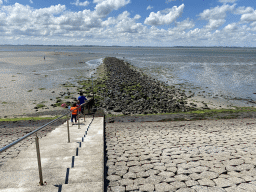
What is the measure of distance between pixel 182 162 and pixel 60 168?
3823mm

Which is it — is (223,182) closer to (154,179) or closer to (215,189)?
(215,189)

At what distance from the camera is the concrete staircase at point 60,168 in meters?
4.26

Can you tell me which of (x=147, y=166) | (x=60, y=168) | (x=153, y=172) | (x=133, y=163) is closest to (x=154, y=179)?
(x=153, y=172)

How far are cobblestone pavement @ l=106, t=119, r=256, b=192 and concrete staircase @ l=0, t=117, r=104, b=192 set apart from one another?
1.95ft

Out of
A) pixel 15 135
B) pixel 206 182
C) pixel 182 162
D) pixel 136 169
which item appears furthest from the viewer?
pixel 15 135

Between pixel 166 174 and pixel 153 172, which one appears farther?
pixel 153 172

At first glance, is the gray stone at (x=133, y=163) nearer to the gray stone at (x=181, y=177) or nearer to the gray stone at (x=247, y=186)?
the gray stone at (x=181, y=177)

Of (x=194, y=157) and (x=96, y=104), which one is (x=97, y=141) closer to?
(x=194, y=157)

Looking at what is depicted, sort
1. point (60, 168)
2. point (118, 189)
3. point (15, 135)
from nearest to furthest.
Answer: point (118, 189)
point (60, 168)
point (15, 135)

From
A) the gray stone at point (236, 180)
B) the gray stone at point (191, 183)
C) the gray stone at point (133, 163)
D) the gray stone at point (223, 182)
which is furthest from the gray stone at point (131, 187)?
the gray stone at point (236, 180)

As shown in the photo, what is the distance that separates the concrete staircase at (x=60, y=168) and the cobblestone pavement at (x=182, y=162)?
0.59 m

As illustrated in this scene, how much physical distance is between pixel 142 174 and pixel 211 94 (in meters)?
22.9

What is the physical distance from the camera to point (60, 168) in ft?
16.8

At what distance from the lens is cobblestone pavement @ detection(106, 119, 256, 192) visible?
193 inches
